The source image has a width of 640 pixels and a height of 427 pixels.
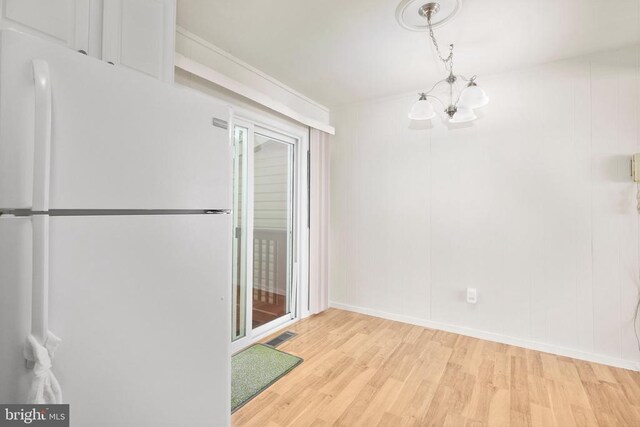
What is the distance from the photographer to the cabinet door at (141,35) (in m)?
1.28

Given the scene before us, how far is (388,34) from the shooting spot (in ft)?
6.71

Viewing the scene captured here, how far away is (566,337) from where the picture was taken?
237cm

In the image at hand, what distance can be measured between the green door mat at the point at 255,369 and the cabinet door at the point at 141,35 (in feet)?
6.20

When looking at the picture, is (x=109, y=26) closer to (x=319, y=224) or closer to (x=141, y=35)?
(x=141, y=35)

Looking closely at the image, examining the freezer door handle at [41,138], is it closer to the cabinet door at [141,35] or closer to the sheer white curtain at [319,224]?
the cabinet door at [141,35]

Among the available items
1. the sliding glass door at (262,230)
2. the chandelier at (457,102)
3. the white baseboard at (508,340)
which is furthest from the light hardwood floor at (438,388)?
the chandelier at (457,102)

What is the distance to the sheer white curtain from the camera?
10.6ft

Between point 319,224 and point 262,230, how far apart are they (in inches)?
29.0

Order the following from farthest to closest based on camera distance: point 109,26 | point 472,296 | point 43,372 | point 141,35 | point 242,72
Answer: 1. point 472,296
2. point 242,72
3. point 141,35
4. point 109,26
5. point 43,372

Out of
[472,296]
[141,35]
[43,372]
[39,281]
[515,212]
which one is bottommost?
[472,296]

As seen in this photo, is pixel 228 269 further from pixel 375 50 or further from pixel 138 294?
pixel 375 50

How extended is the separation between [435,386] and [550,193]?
5.99 feet

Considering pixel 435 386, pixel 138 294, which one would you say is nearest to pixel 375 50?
pixel 138 294

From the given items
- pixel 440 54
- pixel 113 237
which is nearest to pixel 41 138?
pixel 113 237
